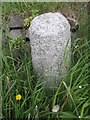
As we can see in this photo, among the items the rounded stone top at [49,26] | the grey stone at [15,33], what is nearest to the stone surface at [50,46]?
the rounded stone top at [49,26]

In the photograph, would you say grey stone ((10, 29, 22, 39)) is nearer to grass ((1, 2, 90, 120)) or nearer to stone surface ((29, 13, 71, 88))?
grass ((1, 2, 90, 120))

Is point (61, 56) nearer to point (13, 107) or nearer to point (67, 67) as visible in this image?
point (67, 67)

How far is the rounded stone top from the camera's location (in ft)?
9.86

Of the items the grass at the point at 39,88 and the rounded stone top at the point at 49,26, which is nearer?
the grass at the point at 39,88

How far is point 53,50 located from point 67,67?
20cm

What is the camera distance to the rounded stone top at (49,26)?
3006 mm

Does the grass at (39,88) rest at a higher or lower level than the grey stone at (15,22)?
lower

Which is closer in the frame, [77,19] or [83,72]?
[83,72]

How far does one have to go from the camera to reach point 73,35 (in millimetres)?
3617

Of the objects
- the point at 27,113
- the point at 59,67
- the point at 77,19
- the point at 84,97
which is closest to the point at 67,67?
the point at 59,67

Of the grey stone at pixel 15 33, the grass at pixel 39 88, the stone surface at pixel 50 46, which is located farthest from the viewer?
the grey stone at pixel 15 33

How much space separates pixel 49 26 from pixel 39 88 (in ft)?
1.67

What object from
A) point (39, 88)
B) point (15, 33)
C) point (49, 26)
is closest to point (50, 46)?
point (49, 26)

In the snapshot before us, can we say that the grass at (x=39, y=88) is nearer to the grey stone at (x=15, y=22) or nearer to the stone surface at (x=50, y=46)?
the stone surface at (x=50, y=46)
